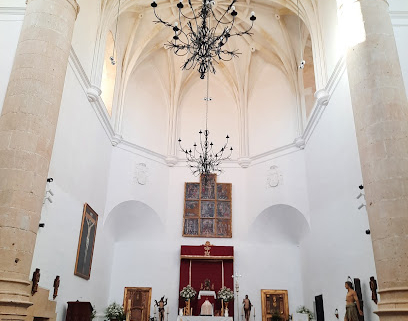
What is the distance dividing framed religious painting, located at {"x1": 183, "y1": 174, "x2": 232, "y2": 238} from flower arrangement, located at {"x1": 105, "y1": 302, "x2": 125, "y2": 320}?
3610 mm

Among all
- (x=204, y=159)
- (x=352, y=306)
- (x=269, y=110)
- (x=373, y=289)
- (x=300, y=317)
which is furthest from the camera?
(x=269, y=110)

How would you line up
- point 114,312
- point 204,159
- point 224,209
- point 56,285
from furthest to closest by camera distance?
point 224,209 → point 204,159 → point 114,312 → point 56,285

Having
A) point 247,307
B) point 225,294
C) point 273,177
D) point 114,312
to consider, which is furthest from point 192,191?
point 114,312

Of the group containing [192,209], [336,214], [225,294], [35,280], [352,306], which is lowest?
[352,306]

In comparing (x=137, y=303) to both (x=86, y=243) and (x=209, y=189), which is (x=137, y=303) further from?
(x=209, y=189)

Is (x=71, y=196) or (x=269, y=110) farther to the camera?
(x=269, y=110)

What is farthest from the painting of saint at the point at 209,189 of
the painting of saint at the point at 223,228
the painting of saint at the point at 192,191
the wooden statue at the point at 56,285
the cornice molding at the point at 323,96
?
the wooden statue at the point at 56,285

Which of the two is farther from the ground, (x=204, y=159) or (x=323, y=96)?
(x=323, y=96)

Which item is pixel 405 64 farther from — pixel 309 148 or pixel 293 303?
pixel 293 303

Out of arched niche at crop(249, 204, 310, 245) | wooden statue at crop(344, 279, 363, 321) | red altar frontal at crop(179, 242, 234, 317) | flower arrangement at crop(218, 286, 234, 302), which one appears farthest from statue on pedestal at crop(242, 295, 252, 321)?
wooden statue at crop(344, 279, 363, 321)

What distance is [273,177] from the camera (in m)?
15.4

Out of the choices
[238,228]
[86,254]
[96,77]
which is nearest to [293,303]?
[238,228]

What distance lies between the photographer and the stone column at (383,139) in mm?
6391

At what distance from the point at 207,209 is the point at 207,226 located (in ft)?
2.24
